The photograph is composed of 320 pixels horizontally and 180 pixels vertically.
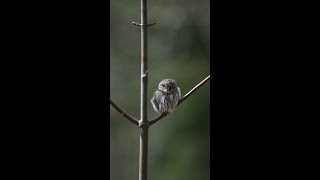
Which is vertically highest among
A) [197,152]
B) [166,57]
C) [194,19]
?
[194,19]

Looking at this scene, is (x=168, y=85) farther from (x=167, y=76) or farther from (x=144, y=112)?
(x=167, y=76)

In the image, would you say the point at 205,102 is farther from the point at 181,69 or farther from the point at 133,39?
the point at 133,39

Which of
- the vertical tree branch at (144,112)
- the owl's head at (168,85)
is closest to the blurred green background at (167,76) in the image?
the owl's head at (168,85)

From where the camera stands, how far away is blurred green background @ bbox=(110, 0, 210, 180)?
189 inches

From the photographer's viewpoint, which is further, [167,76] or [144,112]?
[167,76]

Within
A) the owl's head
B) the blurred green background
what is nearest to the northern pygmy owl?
the owl's head

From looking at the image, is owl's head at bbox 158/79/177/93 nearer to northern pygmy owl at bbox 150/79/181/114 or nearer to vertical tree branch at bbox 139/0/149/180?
northern pygmy owl at bbox 150/79/181/114

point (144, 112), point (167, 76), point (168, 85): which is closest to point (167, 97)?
point (168, 85)

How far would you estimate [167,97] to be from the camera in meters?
1.70

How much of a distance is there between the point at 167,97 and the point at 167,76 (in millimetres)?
3138
